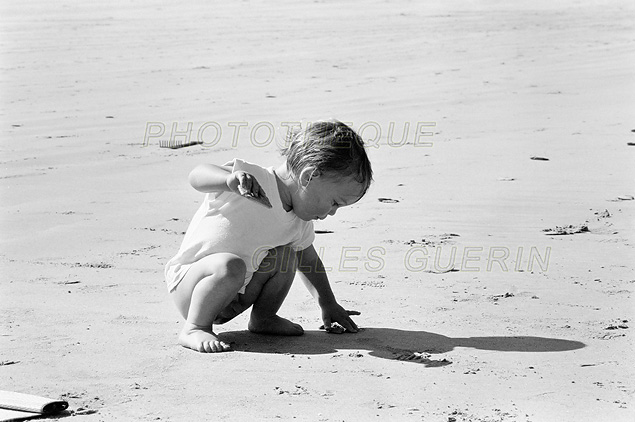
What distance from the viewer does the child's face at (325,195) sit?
3.10 m

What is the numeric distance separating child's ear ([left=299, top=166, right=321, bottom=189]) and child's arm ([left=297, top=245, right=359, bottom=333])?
354 millimetres

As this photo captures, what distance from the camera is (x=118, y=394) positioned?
2.69m

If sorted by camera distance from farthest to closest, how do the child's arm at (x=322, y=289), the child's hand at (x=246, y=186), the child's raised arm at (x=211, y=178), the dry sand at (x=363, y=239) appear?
the child's arm at (x=322, y=289) < the child's raised arm at (x=211, y=178) < the child's hand at (x=246, y=186) < the dry sand at (x=363, y=239)

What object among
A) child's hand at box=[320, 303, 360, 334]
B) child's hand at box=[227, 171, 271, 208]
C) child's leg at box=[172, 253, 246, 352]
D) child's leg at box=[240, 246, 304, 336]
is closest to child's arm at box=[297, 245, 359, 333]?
child's hand at box=[320, 303, 360, 334]

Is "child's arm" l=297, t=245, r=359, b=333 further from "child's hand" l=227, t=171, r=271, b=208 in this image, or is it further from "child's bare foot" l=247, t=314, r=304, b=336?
"child's hand" l=227, t=171, r=271, b=208

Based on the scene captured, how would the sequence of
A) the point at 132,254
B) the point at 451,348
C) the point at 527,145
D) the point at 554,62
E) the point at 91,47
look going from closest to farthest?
the point at 451,348 < the point at 132,254 < the point at 527,145 < the point at 554,62 < the point at 91,47

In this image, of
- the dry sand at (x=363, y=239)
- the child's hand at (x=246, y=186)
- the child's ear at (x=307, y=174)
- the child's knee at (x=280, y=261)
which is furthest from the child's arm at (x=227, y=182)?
the dry sand at (x=363, y=239)

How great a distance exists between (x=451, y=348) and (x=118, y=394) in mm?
1107

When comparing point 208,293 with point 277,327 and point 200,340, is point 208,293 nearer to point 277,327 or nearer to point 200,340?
point 200,340

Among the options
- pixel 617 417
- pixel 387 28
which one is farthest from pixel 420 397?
pixel 387 28

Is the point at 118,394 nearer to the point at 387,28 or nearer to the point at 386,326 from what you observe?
the point at 386,326

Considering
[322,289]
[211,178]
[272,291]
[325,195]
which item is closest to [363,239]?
[322,289]

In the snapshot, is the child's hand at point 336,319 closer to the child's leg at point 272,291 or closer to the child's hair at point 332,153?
the child's leg at point 272,291

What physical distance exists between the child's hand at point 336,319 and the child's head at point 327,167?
→ 385 millimetres
